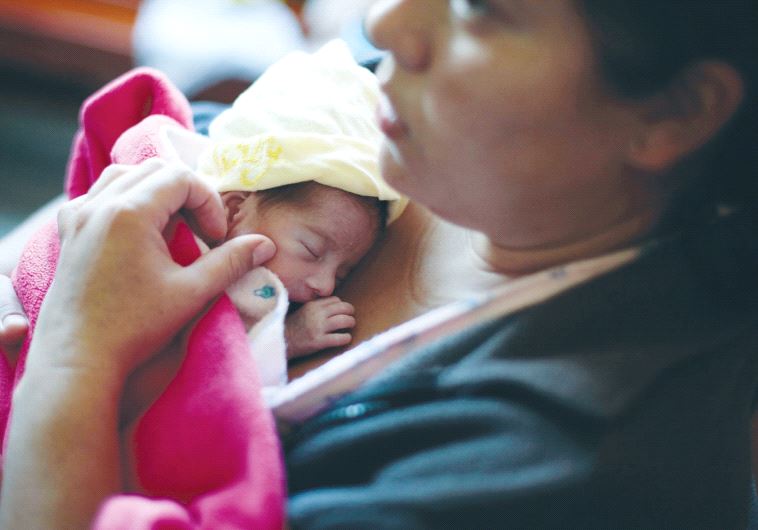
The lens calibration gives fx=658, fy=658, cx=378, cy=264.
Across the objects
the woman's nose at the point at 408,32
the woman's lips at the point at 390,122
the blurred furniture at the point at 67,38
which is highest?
the woman's nose at the point at 408,32

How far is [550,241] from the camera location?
2.37 feet

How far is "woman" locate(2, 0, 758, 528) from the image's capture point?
58 cm

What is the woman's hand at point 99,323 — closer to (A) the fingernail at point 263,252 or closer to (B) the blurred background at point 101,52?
(A) the fingernail at point 263,252

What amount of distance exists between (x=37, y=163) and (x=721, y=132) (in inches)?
81.4

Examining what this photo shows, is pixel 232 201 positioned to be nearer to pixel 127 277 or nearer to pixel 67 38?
pixel 127 277

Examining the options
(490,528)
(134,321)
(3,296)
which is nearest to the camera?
(490,528)

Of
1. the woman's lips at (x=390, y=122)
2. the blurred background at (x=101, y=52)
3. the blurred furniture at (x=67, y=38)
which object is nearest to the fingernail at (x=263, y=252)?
the woman's lips at (x=390, y=122)

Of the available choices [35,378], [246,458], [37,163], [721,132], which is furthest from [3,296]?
[37,163]

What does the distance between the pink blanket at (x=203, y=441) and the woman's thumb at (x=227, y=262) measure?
26 millimetres

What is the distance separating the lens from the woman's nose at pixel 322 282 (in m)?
0.88

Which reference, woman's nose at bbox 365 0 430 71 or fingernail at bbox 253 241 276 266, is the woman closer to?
woman's nose at bbox 365 0 430 71

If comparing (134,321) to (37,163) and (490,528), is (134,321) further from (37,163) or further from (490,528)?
(37,163)

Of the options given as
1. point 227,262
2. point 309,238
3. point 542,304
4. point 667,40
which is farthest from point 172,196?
point 667,40

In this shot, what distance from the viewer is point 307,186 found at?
3.02ft
